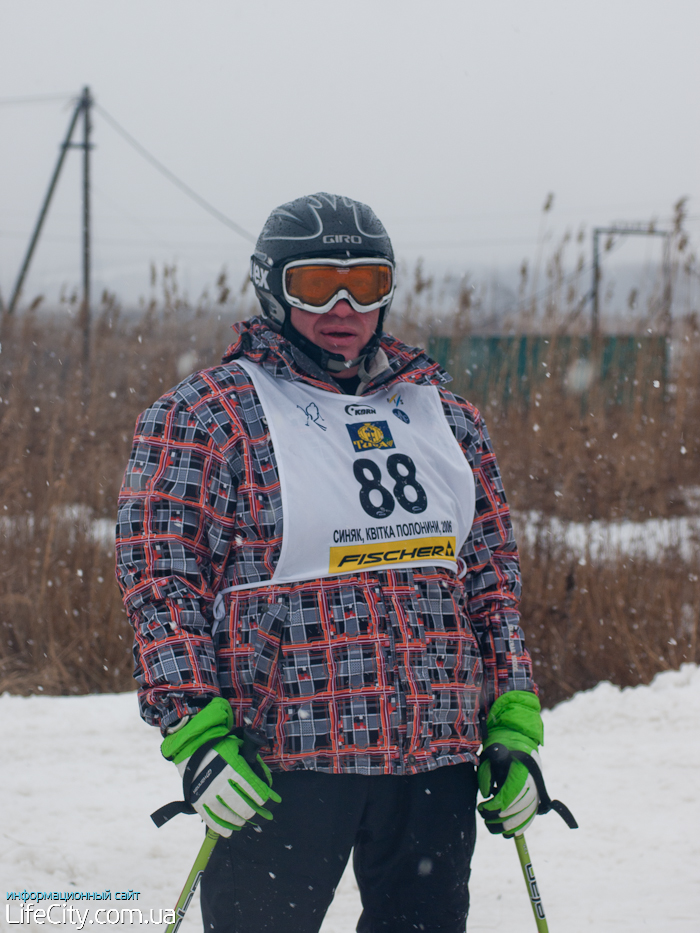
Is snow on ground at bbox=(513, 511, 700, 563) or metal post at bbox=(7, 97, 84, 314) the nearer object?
snow on ground at bbox=(513, 511, 700, 563)

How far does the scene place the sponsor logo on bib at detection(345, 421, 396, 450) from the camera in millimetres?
1842

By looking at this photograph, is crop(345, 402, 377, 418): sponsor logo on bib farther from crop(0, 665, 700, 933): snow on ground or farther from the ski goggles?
crop(0, 665, 700, 933): snow on ground

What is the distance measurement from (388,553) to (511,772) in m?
0.56

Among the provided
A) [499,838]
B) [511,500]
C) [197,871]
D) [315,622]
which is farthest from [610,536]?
[197,871]

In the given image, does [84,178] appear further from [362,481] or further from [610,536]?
[362,481]

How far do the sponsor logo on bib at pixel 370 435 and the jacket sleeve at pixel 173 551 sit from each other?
30 cm

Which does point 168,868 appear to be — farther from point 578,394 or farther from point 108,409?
point 578,394

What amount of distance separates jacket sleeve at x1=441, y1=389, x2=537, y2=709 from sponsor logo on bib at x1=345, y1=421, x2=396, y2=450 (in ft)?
0.68

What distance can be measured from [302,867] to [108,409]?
4.22 meters

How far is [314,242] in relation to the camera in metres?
1.92

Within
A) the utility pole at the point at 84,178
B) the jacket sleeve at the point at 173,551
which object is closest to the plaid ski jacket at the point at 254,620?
the jacket sleeve at the point at 173,551

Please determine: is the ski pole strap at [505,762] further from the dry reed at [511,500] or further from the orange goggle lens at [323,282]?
the dry reed at [511,500]

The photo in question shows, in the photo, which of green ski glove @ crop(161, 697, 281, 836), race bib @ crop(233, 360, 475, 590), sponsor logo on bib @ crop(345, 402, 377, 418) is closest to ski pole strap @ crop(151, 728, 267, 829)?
green ski glove @ crop(161, 697, 281, 836)

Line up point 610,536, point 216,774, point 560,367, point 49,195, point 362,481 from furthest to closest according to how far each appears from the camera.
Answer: point 49,195 < point 560,367 < point 610,536 < point 362,481 < point 216,774
